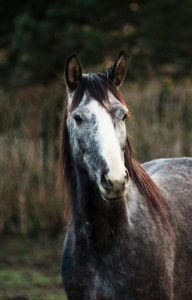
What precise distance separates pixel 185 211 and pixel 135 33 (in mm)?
9428

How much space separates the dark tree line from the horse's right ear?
29.6 ft

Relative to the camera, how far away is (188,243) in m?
4.74

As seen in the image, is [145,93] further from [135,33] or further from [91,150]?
[91,150]

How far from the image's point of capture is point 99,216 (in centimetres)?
428

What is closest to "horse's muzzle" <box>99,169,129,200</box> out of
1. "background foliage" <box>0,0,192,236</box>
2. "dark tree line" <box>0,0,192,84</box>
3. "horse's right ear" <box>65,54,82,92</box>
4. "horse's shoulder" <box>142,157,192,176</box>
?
"horse's right ear" <box>65,54,82,92</box>

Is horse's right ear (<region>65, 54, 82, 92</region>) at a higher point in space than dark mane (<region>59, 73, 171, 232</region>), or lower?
higher

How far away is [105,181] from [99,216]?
1.68 ft

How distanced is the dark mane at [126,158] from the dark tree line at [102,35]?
898cm

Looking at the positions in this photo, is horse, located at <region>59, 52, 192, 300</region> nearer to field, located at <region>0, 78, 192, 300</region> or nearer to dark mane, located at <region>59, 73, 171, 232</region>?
dark mane, located at <region>59, 73, 171, 232</region>

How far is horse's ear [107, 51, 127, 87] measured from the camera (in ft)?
14.6

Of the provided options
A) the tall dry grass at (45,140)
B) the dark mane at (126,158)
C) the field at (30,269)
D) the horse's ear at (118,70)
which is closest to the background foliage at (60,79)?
the tall dry grass at (45,140)

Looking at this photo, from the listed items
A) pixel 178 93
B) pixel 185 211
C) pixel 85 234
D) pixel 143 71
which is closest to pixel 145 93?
pixel 178 93

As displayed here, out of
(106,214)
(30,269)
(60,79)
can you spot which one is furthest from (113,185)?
(60,79)

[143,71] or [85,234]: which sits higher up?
[143,71]
